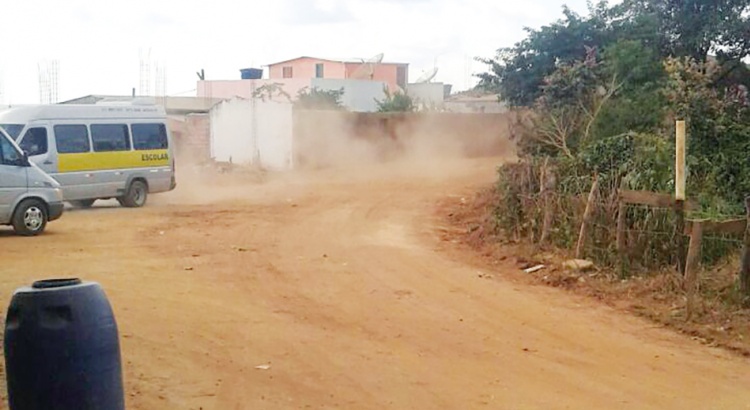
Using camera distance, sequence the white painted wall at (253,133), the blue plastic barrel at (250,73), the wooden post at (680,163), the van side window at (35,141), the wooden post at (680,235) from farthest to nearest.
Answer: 1. the blue plastic barrel at (250,73)
2. the white painted wall at (253,133)
3. the van side window at (35,141)
4. the wooden post at (680,235)
5. the wooden post at (680,163)

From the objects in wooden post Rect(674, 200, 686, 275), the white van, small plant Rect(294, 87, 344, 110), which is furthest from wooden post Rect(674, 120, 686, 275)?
small plant Rect(294, 87, 344, 110)

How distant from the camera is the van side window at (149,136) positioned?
21672mm

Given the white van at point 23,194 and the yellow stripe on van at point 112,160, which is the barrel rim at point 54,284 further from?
the yellow stripe on van at point 112,160

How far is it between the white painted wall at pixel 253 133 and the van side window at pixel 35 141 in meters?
14.2

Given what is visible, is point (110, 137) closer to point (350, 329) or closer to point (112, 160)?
point (112, 160)

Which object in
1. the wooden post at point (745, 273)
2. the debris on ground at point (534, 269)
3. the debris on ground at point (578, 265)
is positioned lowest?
the debris on ground at point (534, 269)

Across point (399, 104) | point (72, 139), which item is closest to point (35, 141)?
point (72, 139)

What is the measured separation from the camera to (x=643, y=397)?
699 centimetres

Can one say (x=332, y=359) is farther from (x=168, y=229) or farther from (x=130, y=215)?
(x=130, y=215)

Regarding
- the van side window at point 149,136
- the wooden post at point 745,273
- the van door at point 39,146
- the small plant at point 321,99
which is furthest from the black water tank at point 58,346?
the small plant at point 321,99

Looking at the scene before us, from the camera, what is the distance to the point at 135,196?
22.0 metres

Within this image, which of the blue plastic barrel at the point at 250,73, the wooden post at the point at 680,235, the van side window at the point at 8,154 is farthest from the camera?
the blue plastic barrel at the point at 250,73

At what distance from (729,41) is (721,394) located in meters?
16.8

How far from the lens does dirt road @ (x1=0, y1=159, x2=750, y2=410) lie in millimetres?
6984
